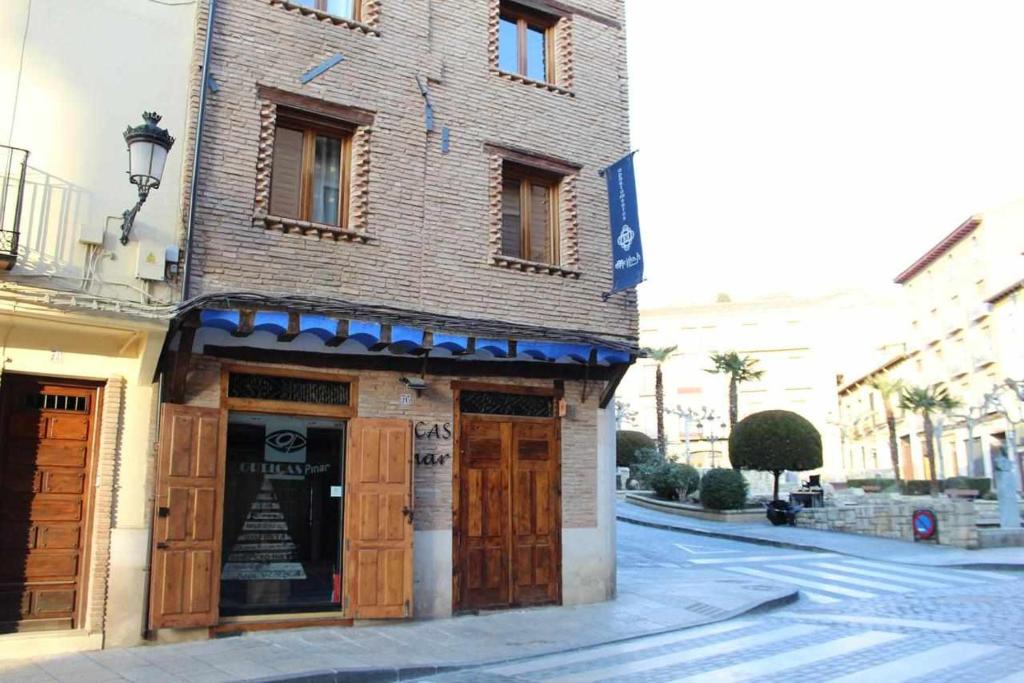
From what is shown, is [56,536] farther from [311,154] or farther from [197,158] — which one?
[311,154]

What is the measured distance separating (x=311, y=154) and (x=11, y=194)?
3.59 metres

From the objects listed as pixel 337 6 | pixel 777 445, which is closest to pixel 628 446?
pixel 777 445

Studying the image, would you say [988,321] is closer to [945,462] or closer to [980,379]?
A: [980,379]

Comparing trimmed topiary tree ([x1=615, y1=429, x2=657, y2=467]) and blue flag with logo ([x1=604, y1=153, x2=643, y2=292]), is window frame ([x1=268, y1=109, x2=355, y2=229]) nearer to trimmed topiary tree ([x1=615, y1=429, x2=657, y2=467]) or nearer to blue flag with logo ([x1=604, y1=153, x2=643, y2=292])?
blue flag with logo ([x1=604, y1=153, x2=643, y2=292])

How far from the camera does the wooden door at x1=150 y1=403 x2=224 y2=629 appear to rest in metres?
9.37

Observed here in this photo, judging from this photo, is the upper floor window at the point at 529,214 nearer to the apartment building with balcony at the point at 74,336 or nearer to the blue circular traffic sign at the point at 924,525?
the apartment building with balcony at the point at 74,336

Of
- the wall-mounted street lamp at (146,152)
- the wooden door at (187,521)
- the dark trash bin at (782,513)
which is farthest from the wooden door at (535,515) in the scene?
the dark trash bin at (782,513)

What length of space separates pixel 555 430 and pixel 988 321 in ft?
141

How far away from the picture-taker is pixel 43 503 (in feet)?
30.5

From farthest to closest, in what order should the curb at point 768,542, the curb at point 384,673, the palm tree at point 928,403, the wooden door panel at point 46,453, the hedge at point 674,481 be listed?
the palm tree at point 928,403
the hedge at point 674,481
the curb at point 768,542
the wooden door panel at point 46,453
the curb at point 384,673

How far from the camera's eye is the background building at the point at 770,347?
8144cm

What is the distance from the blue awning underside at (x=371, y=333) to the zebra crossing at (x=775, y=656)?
380 cm

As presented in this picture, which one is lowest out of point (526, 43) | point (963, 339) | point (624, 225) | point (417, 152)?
point (624, 225)

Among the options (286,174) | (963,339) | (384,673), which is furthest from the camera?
(963,339)
